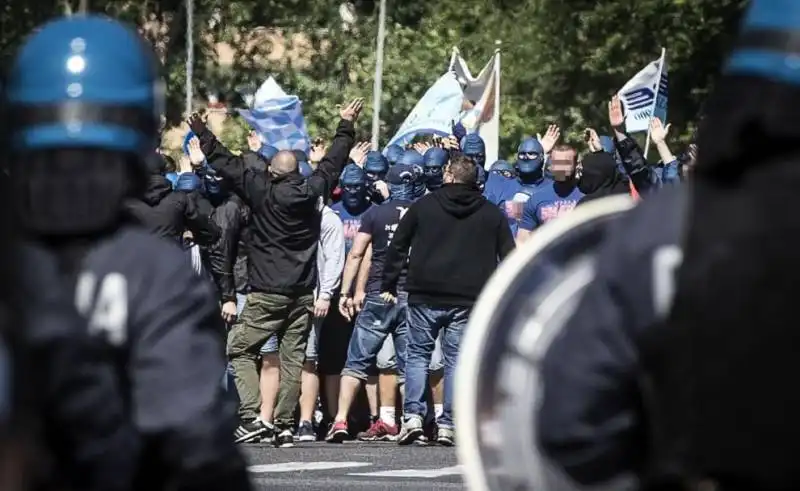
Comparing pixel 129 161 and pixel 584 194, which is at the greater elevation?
pixel 129 161

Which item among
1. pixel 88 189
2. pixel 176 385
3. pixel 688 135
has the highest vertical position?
pixel 88 189

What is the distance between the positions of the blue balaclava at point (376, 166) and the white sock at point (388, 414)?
2723 mm

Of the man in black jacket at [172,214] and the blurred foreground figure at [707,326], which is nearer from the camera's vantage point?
the blurred foreground figure at [707,326]

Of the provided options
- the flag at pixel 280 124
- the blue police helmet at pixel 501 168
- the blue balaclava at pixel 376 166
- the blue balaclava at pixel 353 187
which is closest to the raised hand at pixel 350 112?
the blue balaclava at pixel 353 187

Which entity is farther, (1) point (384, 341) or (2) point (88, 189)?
(1) point (384, 341)

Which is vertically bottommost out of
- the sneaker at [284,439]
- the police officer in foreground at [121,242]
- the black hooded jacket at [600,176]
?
the sneaker at [284,439]

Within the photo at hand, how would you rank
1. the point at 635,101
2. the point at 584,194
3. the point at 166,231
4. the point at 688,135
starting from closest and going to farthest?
the point at 166,231 → the point at 584,194 → the point at 635,101 → the point at 688,135

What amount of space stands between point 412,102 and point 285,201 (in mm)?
24577

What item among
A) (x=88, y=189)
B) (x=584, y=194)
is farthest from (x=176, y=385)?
(x=584, y=194)

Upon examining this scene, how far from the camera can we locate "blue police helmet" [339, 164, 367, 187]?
658 inches

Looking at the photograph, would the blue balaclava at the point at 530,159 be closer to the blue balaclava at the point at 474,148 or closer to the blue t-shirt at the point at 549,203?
the blue t-shirt at the point at 549,203

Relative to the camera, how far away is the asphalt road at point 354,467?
1245 centimetres

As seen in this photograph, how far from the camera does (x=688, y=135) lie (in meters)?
39.3

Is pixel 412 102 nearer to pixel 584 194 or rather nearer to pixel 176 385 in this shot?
pixel 584 194
